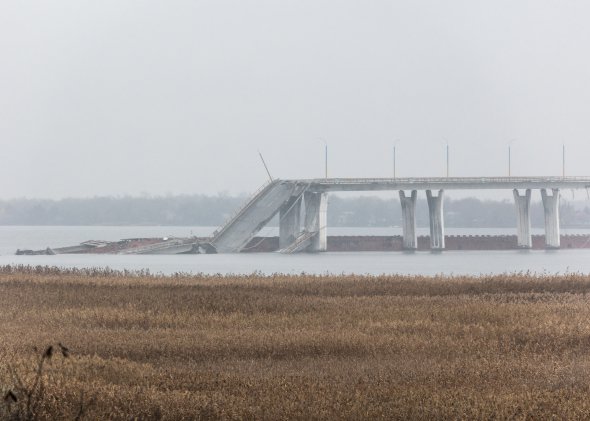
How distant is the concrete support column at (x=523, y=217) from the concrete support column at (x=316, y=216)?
72.4ft

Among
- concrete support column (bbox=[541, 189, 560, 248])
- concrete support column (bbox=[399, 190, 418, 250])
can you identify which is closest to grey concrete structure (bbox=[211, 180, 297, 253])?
concrete support column (bbox=[399, 190, 418, 250])

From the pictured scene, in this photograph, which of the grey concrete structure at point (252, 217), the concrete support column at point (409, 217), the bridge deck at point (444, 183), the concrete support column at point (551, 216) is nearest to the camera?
the grey concrete structure at point (252, 217)

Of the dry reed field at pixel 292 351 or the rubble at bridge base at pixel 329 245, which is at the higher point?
the rubble at bridge base at pixel 329 245

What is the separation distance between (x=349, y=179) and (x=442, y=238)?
19712 millimetres

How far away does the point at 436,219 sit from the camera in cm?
13338

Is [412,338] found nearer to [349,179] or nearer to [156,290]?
[156,290]

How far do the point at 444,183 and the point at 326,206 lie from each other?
12.3m

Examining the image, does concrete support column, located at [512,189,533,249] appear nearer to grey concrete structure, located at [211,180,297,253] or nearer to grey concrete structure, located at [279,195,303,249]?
grey concrete structure, located at [279,195,303,249]

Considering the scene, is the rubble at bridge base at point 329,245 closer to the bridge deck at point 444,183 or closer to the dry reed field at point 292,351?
the bridge deck at point 444,183

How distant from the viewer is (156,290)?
41375mm

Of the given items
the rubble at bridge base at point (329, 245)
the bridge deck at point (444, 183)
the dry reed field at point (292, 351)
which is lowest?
the dry reed field at point (292, 351)

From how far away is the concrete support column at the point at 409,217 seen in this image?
130 metres

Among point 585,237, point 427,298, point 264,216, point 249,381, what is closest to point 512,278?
point 427,298

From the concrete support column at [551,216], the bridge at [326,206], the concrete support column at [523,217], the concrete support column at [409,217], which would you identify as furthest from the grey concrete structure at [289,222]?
the concrete support column at [551,216]
